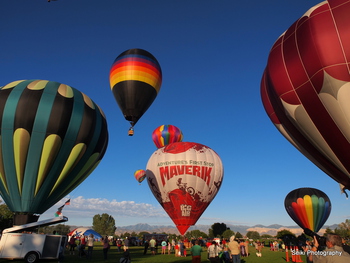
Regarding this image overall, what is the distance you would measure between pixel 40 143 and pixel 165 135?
21852 millimetres

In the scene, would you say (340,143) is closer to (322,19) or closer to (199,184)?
(322,19)

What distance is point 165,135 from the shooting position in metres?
35.9

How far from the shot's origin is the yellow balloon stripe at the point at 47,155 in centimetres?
1483

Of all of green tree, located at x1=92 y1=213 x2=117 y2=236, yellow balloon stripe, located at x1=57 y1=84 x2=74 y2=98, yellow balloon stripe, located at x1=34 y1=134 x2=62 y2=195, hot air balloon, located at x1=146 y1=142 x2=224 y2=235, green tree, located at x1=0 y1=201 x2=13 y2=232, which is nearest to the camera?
yellow balloon stripe, located at x1=34 y1=134 x2=62 y2=195

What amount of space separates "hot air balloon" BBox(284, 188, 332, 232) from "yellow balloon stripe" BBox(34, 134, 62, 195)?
26875 millimetres

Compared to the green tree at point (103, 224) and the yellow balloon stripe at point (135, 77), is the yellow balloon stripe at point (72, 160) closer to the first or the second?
the yellow balloon stripe at point (135, 77)

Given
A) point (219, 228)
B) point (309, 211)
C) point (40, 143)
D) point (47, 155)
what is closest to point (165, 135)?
point (309, 211)

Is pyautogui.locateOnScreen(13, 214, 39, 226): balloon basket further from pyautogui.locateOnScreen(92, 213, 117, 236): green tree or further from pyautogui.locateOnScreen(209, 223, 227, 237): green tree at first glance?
pyautogui.locateOnScreen(92, 213, 117, 236): green tree

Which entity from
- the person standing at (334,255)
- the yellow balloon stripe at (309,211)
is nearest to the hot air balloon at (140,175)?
the yellow balloon stripe at (309,211)

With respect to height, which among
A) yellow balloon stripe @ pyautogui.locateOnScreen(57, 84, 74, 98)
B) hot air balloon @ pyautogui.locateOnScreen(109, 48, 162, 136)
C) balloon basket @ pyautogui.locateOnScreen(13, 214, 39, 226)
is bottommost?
balloon basket @ pyautogui.locateOnScreen(13, 214, 39, 226)

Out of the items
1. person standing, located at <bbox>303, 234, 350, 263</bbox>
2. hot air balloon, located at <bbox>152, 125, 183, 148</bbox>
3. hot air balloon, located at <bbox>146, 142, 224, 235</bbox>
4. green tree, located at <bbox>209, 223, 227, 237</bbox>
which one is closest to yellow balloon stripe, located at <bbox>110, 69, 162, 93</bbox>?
hot air balloon, located at <bbox>146, 142, 224, 235</bbox>

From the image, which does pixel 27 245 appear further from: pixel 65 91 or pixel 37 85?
pixel 37 85

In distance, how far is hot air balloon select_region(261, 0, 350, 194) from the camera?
9.65 meters

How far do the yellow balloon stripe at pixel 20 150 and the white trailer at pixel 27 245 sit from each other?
327 centimetres
